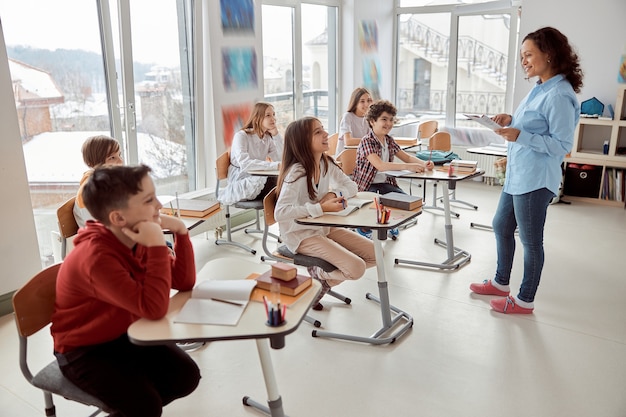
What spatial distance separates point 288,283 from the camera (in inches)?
79.2

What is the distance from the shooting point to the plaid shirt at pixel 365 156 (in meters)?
4.39

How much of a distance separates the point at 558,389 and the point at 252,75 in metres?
3.93

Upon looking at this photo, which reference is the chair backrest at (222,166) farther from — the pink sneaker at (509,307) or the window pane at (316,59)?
the pink sneaker at (509,307)

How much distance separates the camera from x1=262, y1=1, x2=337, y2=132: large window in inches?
237

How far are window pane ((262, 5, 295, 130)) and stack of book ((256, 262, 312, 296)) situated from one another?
4121 mm

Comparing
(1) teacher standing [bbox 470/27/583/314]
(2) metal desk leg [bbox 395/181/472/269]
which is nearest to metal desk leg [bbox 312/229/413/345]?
(1) teacher standing [bbox 470/27/583/314]

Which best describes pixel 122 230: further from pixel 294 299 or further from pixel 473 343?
pixel 473 343

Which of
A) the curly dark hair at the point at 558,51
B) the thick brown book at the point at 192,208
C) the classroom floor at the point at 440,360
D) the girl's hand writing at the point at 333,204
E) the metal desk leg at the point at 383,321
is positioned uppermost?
the curly dark hair at the point at 558,51

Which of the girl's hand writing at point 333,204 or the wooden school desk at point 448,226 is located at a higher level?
the girl's hand writing at point 333,204

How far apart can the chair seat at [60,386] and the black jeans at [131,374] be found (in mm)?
30

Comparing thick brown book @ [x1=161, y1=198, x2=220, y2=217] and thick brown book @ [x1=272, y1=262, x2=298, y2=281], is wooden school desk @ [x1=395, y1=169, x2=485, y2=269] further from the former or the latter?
thick brown book @ [x1=272, y1=262, x2=298, y2=281]

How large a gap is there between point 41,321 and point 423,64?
6694 millimetres

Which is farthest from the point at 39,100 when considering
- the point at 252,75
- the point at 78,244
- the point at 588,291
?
the point at 588,291

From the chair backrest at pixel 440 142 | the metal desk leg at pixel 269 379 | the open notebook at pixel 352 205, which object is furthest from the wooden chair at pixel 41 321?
the chair backrest at pixel 440 142
